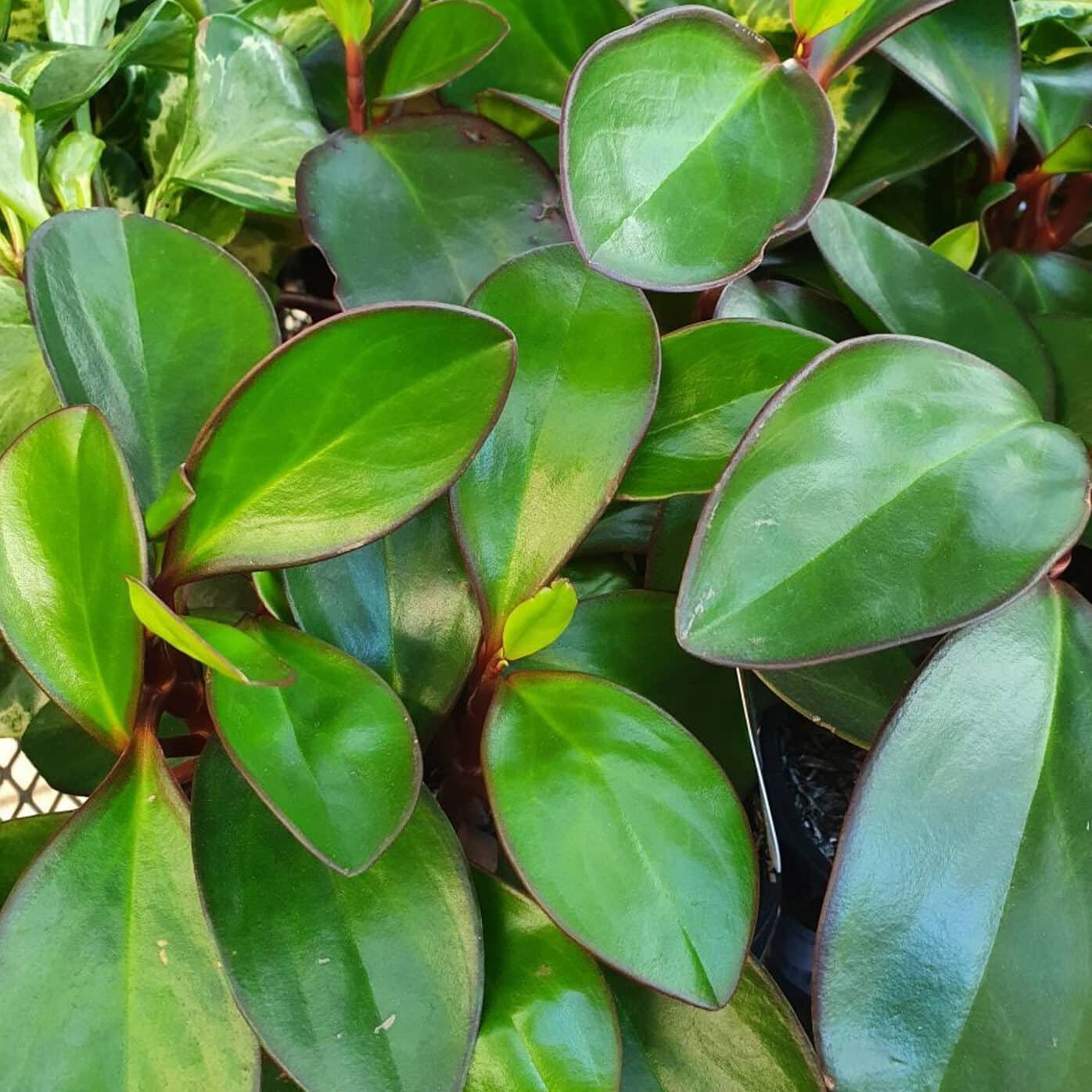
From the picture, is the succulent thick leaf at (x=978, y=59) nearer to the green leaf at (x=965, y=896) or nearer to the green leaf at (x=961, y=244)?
the green leaf at (x=961, y=244)

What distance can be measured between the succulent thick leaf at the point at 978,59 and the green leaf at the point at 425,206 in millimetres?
184

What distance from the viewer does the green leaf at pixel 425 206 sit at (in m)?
0.39

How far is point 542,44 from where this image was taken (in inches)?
18.1

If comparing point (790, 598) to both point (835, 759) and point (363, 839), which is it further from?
point (835, 759)

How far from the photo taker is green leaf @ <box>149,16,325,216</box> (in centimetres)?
45

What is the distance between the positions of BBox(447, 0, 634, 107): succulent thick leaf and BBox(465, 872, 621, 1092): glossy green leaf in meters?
0.35

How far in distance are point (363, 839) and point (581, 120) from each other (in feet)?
0.71

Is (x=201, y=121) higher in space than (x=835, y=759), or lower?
higher

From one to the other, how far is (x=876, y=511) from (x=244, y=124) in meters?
0.33

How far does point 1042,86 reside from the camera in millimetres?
500

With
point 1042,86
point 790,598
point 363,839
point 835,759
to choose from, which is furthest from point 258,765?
point 1042,86

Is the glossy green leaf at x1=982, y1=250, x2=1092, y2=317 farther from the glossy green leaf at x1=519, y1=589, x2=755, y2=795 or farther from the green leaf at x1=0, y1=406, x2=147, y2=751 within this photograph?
the green leaf at x1=0, y1=406, x2=147, y2=751

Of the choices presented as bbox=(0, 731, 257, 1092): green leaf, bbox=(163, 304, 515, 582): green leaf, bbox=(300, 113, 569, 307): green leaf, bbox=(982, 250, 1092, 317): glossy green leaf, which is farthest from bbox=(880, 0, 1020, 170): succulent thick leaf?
bbox=(0, 731, 257, 1092): green leaf

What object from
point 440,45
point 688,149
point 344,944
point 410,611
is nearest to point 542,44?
point 440,45
